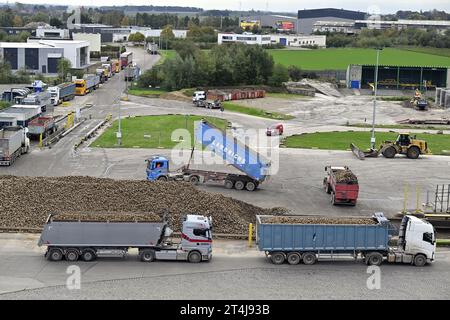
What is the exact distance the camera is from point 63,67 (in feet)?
295

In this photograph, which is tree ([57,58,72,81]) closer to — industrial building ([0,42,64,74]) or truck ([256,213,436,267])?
industrial building ([0,42,64,74])

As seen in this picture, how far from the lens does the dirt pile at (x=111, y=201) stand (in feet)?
90.4

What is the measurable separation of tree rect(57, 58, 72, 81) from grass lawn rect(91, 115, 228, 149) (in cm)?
3102

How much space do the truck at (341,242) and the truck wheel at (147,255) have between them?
3.50 m

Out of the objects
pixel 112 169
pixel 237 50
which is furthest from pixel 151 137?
pixel 237 50

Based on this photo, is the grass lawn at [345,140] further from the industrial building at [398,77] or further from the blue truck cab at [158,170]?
the industrial building at [398,77]

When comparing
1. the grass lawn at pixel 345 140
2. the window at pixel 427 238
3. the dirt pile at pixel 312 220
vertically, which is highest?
the dirt pile at pixel 312 220

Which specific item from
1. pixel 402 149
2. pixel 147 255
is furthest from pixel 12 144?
pixel 402 149

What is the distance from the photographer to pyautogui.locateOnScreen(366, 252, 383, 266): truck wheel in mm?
24094

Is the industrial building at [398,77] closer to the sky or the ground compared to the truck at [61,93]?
closer to the sky

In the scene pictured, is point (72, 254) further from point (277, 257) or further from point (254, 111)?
point (254, 111)

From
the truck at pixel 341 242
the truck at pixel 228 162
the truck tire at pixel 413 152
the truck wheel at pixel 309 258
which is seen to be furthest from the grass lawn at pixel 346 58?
the truck wheel at pixel 309 258

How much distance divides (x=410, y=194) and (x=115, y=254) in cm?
1816

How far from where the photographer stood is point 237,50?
91812 millimetres
